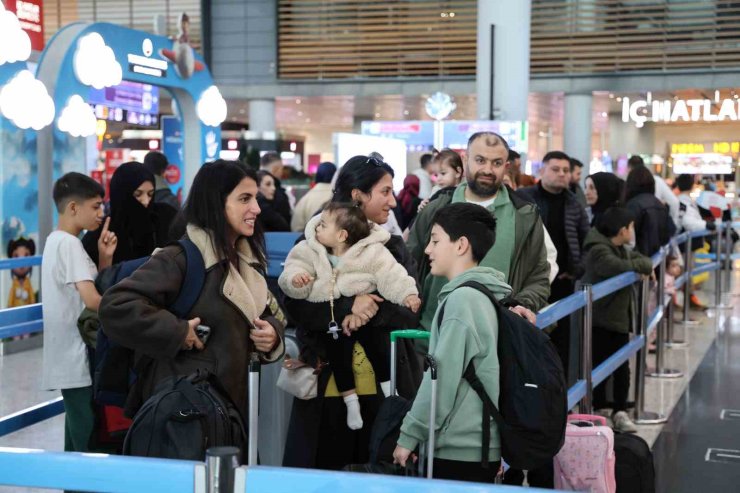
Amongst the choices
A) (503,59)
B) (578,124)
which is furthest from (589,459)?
(578,124)

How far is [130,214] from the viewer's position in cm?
434

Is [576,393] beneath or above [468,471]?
beneath

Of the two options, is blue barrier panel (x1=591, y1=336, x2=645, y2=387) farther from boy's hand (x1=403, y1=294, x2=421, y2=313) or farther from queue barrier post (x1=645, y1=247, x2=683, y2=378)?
boy's hand (x1=403, y1=294, x2=421, y2=313)

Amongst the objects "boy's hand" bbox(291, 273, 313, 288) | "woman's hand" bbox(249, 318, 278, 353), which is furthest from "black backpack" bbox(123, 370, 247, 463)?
"boy's hand" bbox(291, 273, 313, 288)

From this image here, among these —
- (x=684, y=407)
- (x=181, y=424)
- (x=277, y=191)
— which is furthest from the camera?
(x=277, y=191)

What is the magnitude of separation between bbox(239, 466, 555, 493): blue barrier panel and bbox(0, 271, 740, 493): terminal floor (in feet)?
10.3

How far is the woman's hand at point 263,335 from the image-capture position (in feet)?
9.86

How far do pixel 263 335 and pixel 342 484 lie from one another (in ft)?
4.41

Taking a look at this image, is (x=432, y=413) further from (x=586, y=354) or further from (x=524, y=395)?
(x=586, y=354)

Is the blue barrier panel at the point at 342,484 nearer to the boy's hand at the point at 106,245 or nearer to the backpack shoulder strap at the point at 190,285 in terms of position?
the backpack shoulder strap at the point at 190,285

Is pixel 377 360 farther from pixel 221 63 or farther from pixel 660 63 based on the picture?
pixel 221 63

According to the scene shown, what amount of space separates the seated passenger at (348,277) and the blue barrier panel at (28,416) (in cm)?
108

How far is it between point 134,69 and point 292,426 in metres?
7.23

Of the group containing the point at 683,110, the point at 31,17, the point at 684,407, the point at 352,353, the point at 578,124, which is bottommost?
the point at 684,407
